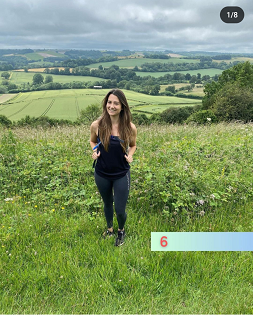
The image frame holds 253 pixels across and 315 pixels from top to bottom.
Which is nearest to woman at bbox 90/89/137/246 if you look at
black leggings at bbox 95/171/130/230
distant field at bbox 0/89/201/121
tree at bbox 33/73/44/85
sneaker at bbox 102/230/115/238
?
black leggings at bbox 95/171/130/230

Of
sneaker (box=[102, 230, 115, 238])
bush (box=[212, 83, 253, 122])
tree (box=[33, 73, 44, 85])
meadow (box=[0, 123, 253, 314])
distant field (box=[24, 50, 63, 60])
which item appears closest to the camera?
meadow (box=[0, 123, 253, 314])

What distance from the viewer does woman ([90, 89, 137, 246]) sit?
2898 mm

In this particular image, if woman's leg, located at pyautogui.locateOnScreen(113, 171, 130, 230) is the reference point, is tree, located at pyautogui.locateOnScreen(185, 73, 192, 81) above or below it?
above

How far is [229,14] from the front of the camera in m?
4.16

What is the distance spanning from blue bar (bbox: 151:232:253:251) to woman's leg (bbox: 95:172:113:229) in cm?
72

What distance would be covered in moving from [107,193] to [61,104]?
58342 mm

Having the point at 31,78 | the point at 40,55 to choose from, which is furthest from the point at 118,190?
the point at 40,55

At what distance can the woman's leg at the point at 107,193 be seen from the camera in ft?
10.00

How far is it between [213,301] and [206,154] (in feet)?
12.3

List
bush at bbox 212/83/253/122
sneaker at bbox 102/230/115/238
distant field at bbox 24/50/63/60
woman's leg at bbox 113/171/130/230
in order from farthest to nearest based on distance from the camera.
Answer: distant field at bbox 24/50/63/60, bush at bbox 212/83/253/122, sneaker at bbox 102/230/115/238, woman's leg at bbox 113/171/130/230

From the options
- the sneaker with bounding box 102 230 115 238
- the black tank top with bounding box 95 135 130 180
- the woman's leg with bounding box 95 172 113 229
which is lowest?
the sneaker with bounding box 102 230 115 238

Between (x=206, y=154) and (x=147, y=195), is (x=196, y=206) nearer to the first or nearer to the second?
(x=147, y=195)

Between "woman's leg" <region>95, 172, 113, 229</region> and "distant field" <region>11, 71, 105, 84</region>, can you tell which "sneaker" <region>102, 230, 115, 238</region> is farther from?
"distant field" <region>11, 71, 105, 84</region>

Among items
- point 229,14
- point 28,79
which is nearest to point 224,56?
point 28,79
